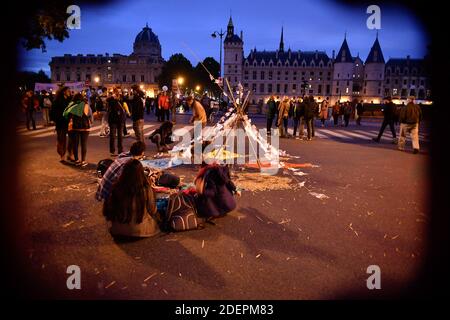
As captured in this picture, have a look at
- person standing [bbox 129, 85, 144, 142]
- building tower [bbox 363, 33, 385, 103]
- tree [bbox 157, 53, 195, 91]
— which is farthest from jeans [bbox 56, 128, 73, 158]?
building tower [bbox 363, 33, 385, 103]

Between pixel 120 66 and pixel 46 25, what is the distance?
116039mm

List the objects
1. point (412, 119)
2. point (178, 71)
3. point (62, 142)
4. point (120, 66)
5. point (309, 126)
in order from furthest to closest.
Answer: point (120, 66) → point (178, 71) → point (309, 126) → point (412, 119) → point (62, 142)

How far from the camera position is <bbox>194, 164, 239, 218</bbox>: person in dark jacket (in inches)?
218

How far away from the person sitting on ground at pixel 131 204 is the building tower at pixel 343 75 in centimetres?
12574

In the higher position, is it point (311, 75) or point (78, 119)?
point (311, 75)

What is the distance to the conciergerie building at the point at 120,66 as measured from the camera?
12088 centimetres

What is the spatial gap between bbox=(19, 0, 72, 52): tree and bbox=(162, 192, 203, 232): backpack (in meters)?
10.7

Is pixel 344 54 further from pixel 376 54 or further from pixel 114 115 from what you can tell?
pixel 114 115

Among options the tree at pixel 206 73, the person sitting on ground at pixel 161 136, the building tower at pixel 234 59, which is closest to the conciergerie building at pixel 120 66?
the building tower at pixel 234 59

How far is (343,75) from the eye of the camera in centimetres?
12325

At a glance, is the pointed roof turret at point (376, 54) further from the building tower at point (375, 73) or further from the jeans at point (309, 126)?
the jeans at point (309, 126)

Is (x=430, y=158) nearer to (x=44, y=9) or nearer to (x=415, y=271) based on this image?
(x=415, y=271)

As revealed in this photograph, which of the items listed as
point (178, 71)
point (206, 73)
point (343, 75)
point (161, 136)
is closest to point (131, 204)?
point (161, 136)
